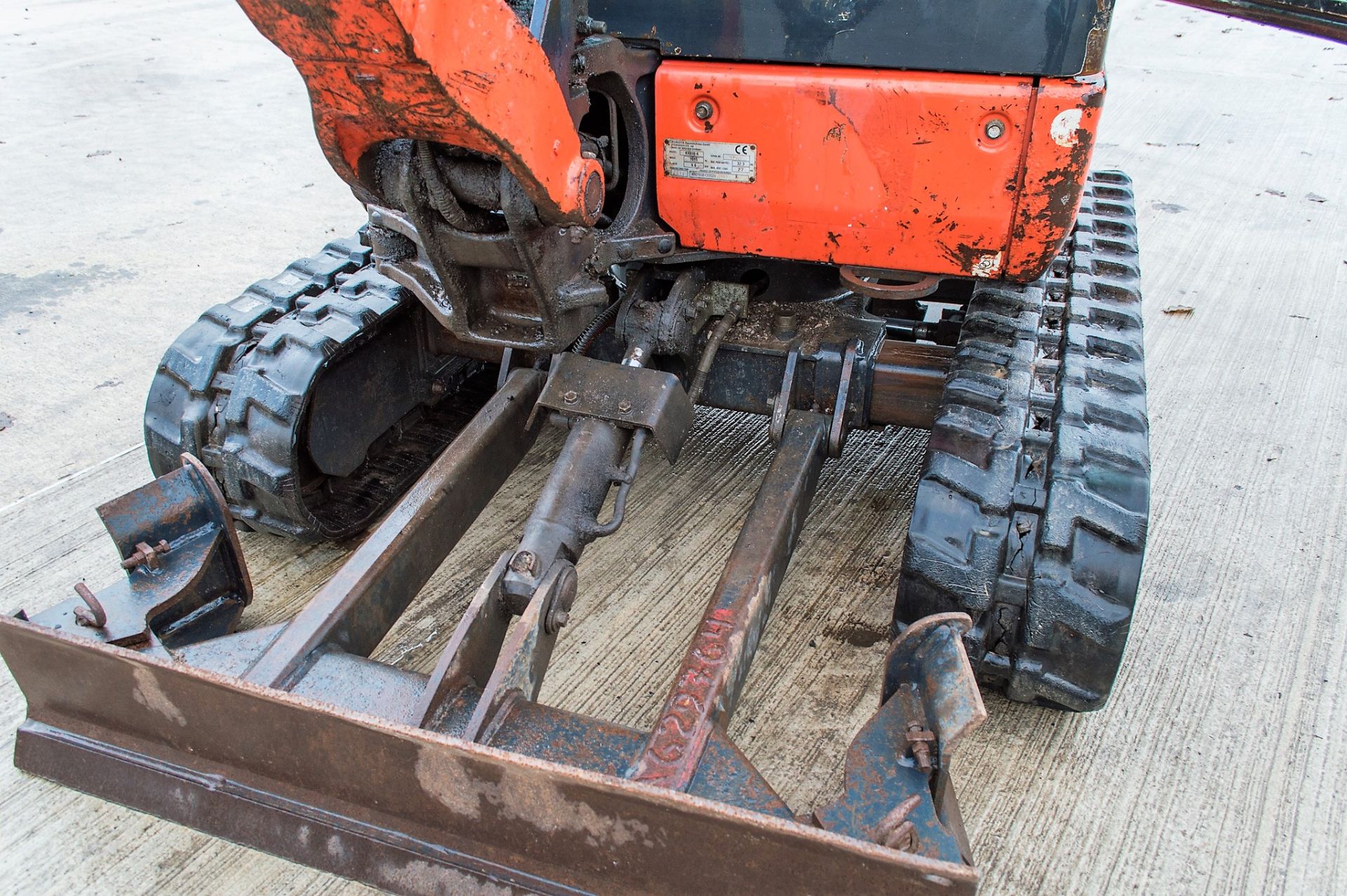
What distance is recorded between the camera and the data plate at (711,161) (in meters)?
2.42

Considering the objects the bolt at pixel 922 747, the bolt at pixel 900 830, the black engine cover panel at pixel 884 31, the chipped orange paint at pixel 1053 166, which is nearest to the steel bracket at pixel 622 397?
the black engine cover panel at pixel 884 31

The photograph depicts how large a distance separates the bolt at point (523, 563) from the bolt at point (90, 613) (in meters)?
0.81

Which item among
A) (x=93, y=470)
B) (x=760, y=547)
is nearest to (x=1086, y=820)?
(x=760, y=547)

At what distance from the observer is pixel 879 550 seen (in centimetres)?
305

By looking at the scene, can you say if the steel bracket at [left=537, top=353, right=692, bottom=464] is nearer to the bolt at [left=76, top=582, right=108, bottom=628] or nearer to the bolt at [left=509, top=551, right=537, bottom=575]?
the bolt at [left=509, top=551, right=537, bottom=575]

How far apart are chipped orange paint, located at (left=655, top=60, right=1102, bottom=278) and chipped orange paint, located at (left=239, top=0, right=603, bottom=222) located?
547mm

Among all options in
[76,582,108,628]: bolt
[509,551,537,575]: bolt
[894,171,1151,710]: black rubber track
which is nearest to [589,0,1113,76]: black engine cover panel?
[894,171,1151,710]: black rubber track

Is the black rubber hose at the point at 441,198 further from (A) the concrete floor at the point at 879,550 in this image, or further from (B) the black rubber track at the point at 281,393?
(A) the concrete floor at the point at 879,550

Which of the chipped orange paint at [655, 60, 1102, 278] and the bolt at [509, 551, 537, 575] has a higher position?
the chipped orange paint at [655, 60, 1102, 278]

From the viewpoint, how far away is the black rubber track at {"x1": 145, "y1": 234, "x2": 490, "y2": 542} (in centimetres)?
262

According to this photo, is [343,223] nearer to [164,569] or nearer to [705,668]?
[164,569]

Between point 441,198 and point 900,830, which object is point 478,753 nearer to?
point 900,830

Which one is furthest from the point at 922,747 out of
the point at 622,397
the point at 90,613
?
the point at 90,613

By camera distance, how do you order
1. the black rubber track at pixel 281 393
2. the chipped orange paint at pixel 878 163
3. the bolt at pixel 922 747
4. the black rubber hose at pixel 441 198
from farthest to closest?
the black rubber track at pixel 281 393 → the chipped orange paint at pixel 878 163 → the black rubber hose at pixel 441 198 → the bolt at pixel 922 747
